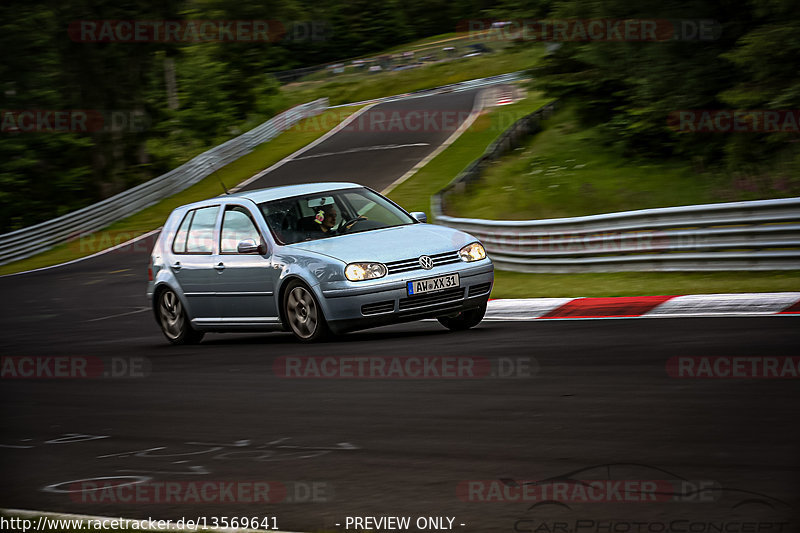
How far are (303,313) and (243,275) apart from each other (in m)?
0.99

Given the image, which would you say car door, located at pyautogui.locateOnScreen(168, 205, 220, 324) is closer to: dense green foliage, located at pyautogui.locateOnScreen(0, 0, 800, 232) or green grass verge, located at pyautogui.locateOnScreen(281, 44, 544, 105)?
dense green foliage, located at pyautogui.locateOnScreen(0, 0, 800, 232)

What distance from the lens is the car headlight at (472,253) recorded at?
420 inches

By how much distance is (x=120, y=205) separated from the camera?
113 feet

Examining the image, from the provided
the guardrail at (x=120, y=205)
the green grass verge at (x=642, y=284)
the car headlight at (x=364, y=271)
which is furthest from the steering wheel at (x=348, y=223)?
the guardrail at (x=120, y=205)

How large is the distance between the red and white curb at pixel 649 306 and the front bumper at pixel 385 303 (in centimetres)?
151

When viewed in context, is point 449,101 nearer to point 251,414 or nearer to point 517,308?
point 517,308

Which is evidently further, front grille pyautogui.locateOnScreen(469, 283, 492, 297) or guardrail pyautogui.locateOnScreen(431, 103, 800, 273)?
guardrail pyautogui.locateOnScreen(431, 103, 800, 273)

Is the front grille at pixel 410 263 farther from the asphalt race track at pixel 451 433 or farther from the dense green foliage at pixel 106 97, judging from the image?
the dense green foliage at pixel 106 97

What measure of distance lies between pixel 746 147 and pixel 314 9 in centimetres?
6327

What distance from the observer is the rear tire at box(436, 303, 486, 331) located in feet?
36.7

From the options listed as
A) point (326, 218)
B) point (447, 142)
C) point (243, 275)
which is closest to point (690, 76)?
point (326, 218)

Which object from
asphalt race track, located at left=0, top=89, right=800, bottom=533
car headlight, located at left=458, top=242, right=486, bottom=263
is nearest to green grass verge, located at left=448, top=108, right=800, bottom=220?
car headlight, located at left=458, top=242, right=486, bottom=263

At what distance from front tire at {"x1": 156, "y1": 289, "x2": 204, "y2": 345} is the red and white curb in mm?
3257

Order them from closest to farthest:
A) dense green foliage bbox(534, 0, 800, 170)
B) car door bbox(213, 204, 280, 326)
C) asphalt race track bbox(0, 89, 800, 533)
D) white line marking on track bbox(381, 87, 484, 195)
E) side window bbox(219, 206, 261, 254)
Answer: asphalt race track bbox(0, 89, 800, 533), car door bbox(213, 204, 280, 326), side window bbox(219, 206, 261, 254), dense green foliage bbox(534, 0, 800, 170), white line marking on track bbox(381, 87, 484, 195)
